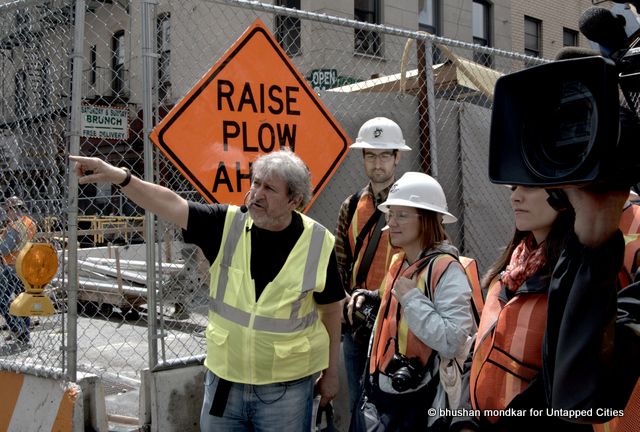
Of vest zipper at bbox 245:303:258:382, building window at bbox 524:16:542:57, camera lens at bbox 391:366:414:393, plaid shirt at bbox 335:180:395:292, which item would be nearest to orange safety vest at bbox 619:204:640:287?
camera lens at bbox 391:366:414:393

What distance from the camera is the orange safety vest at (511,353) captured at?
1.86 metres

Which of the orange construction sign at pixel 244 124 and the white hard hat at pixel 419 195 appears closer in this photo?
the white hard hat at pixel 419 195

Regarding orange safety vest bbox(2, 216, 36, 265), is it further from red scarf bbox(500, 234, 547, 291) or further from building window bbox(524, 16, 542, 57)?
building window bbox(524, 16, 542, 57)

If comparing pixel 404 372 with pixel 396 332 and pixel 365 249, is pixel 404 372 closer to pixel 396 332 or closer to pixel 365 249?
pixel 396 332

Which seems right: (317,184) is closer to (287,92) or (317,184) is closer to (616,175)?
(287,92)

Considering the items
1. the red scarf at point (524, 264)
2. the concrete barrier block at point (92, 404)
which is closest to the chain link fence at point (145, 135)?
the concrete barrier block at point (92, 404)

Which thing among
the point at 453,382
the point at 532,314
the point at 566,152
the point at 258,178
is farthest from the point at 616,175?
the point at 258,178

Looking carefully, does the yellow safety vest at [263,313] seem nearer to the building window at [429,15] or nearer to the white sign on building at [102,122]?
the white sign on building at [102,122]

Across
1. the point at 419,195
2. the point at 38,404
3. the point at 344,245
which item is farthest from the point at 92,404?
the point at 419,195

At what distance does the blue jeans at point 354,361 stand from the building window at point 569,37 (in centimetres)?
1809

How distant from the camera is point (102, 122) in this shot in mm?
3535

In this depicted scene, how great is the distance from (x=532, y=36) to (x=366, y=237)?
55.8 ft

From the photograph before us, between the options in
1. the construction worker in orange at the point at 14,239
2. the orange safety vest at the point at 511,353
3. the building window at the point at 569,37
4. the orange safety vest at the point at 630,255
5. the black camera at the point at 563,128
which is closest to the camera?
the black camera at the point at 563,128

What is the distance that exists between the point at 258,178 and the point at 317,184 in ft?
4.25
